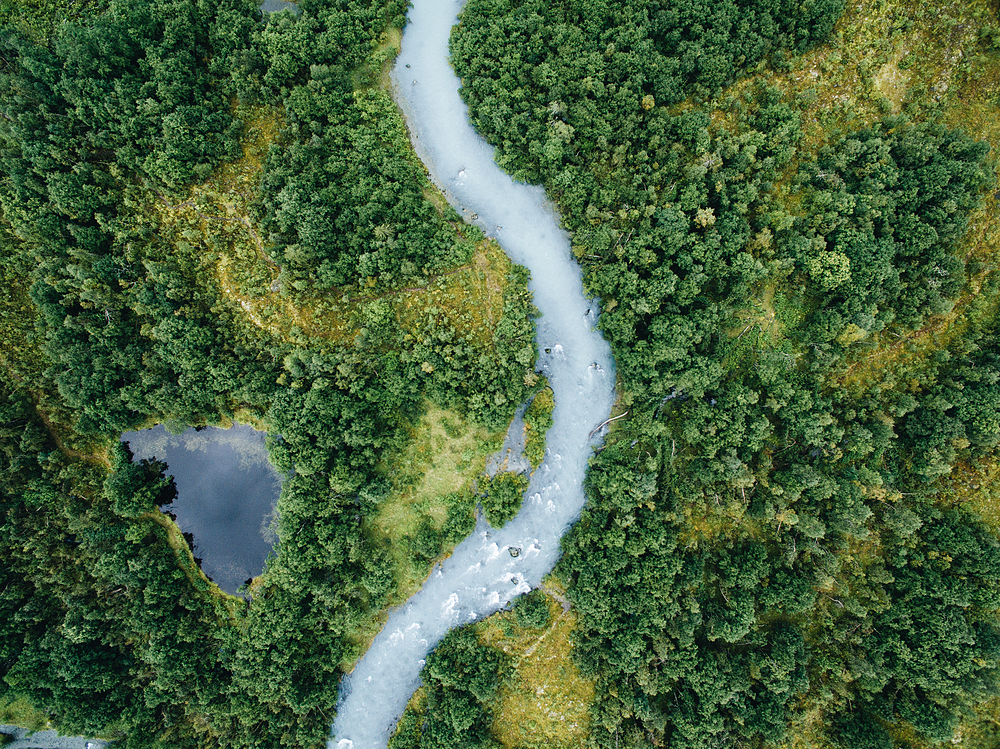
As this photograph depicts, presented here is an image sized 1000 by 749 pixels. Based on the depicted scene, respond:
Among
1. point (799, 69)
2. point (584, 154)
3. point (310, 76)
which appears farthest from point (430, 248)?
point (799, 69)

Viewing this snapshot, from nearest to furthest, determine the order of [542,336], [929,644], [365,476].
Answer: [929,644] < [365,476] < [542,336]

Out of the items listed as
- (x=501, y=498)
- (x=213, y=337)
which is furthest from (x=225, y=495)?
(x=501, y=498)

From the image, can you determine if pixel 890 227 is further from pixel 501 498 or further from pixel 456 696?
pixel 456 696

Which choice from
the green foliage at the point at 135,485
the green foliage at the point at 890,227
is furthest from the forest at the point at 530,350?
the green foliage at the point at 135,485

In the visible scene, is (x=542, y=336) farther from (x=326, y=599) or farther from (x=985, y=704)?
(x=985, y=704)

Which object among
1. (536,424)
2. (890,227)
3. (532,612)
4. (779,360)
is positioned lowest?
(532,612)

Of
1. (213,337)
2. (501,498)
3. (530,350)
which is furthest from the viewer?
(213,337)

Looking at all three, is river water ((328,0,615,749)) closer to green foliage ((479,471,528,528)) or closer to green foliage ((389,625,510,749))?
green foliage ((389,625,510,749))

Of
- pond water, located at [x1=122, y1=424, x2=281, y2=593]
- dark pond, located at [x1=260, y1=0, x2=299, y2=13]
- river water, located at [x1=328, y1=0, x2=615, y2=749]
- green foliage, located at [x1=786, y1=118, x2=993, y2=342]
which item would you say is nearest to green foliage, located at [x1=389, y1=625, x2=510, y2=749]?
river water, located at [x1=328, y1=0, x2=615, y2=749]

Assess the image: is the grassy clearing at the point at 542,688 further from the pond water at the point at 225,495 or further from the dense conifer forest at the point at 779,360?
the pond water at the point at 225,495
